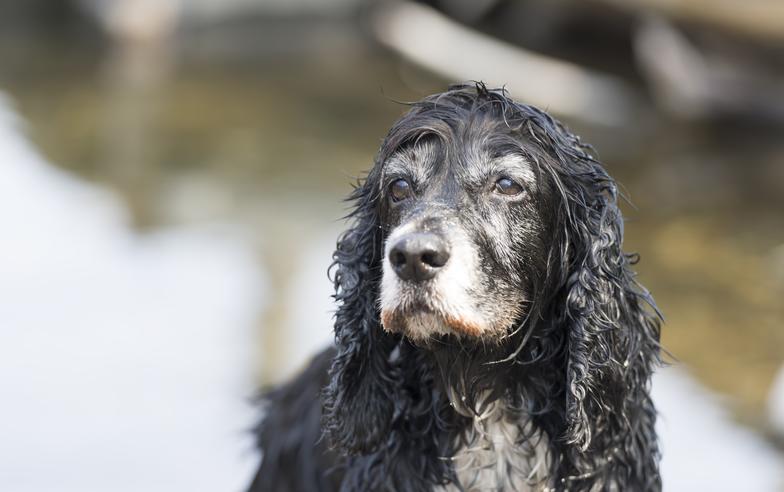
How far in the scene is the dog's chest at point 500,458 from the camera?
3.81m

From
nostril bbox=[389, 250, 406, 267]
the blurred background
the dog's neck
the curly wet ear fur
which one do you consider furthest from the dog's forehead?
the dog's neck

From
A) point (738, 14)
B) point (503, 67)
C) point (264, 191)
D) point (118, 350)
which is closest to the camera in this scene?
point (118, 350)

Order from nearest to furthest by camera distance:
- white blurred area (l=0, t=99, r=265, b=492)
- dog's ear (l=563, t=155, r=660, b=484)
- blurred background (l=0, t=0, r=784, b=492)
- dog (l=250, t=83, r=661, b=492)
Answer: dog (l=250, t=83, r=661, b=492) → dog's ear (l=563, t=155, r=660, b=484) → white blurred area (l=0, t=99, r=265, b=492) → blurred background (l=0, t=0, r=784, b=492)

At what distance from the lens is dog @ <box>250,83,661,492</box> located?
353cm

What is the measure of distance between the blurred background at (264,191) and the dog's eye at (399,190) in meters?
0.62

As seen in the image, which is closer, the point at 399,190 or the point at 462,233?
the point at 462,233

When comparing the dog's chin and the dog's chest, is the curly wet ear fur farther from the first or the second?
the dog's chin

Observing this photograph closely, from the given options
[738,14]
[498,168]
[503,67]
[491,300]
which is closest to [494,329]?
[491,300]

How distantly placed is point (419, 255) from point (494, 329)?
0.38m

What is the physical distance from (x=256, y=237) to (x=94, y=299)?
145cm

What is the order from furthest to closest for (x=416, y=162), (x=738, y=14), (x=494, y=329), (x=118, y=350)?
1. (x=738, y=14)
2. (x=118, y=350)
3. (x=416, y=162)
4. (x=494, y=329)

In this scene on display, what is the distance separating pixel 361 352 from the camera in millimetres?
3879

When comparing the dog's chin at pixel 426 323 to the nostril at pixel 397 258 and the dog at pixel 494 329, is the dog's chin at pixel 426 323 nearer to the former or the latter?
the dog at pixel 494 329

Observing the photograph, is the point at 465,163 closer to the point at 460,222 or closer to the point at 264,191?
the point at 460,222
